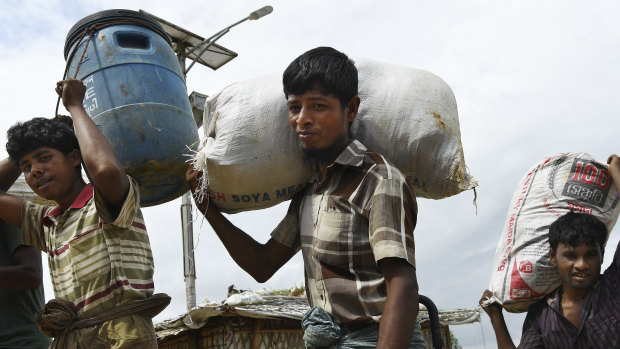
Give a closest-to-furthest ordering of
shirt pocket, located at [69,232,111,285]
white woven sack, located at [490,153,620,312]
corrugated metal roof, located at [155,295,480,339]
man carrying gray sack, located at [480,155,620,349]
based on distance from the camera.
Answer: shirt pocket, located at [69,232,111,285] → man carrying gray sack, located at [480,155,620,349] → white woven sack, located at [490,153,620,312] → corrugated metal roof, located at [155,295,480,339]

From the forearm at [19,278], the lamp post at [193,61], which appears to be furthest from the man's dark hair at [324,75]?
the lamp post at [193,61]

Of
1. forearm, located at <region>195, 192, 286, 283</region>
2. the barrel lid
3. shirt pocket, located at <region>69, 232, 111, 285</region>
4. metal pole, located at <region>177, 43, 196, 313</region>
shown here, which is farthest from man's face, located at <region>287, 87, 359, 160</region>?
metal pole, located at <region>177, 43, 196, 313</region>

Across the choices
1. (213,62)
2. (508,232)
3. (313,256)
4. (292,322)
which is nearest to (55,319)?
(313,256)

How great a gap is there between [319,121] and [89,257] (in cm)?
96

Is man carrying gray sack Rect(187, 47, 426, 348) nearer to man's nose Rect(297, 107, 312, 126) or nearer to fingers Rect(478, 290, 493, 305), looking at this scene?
man's nose Rect(297, 107, 312, 126)

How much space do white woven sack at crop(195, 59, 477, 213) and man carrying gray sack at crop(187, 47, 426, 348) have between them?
5.0 inches

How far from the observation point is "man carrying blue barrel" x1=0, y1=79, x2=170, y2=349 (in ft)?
6.95

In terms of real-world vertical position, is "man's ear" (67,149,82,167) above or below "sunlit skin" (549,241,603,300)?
above

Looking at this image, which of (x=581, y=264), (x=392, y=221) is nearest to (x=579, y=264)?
(x=581, y=264)

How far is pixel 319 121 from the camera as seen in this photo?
1.94 meters

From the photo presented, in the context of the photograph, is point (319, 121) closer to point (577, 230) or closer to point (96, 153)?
point (96, 153)

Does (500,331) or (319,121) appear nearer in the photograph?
(319,121)

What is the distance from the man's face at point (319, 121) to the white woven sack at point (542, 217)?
138 cm

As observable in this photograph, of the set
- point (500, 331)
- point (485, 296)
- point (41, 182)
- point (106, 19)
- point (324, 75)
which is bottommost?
point (500, 331)
